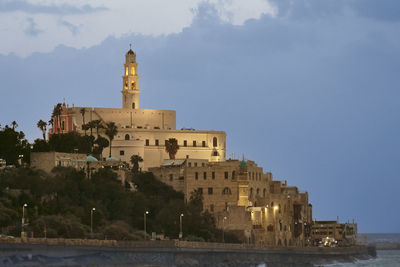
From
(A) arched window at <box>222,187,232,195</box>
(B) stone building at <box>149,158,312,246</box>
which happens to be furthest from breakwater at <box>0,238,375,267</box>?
(A) arched window at <box>222,187,232,195</box>

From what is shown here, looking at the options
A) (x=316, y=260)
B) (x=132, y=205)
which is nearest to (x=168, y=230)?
(x=132, y=205)

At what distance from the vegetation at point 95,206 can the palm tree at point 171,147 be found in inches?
439

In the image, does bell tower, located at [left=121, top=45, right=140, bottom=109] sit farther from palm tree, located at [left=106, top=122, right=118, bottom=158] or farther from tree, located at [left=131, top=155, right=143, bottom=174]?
tree, located at [left=131, top=155, right=143, bottom=174]

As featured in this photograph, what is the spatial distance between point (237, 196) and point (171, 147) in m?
17.7

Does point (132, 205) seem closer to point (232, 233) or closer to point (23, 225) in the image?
point (232, 233)

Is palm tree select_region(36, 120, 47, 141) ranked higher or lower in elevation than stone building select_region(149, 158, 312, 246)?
higher

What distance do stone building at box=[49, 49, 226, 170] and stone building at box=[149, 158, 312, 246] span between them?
6744 millimetres

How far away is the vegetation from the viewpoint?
107 metres

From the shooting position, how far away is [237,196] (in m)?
142

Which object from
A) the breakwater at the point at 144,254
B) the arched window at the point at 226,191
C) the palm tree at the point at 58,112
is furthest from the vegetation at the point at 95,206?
the palm tree at the point at 58,112

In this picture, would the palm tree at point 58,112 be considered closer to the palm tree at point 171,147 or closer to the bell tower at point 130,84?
the bell tower at point 130,84

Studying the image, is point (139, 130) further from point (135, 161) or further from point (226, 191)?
point (226, 191)

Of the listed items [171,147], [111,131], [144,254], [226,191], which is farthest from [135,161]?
[144,254]

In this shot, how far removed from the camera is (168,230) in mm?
128000
